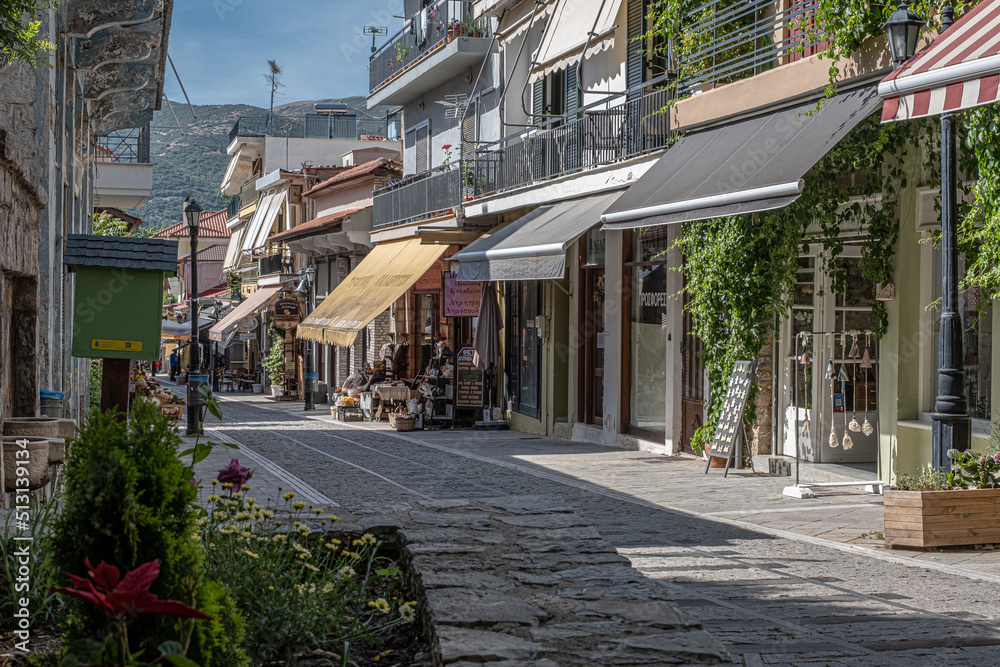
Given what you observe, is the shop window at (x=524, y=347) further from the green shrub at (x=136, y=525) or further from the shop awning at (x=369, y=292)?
the green shrub at (x=136, y=525)

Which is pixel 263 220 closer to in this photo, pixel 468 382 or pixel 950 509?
pixel 468 382

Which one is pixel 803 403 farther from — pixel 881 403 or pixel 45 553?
pixel 45 553

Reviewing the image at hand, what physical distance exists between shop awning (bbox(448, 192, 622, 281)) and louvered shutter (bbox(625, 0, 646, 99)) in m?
1.92

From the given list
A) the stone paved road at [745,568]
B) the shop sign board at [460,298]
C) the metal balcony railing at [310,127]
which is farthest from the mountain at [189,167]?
the stone paved road at [745,568]

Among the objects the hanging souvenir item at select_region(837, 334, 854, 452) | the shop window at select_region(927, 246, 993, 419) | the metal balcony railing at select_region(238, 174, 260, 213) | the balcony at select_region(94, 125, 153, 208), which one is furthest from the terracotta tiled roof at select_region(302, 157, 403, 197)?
the shop window at select_region(927, 246, 993, 419)

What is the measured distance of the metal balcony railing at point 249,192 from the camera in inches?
1939

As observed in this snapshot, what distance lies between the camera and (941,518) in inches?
334

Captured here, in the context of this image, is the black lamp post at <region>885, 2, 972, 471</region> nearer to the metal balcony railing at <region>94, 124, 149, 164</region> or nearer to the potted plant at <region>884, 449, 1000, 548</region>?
the potted plant at <region>884, 449, 1000, 548</region>

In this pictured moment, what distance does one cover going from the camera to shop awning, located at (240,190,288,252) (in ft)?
142

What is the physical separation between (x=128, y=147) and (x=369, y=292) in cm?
596

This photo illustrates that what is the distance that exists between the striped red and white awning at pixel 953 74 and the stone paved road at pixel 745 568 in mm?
3156

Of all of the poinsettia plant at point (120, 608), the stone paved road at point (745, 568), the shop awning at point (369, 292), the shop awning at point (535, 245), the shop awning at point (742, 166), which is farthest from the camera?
the shop awning at point (369, 292)

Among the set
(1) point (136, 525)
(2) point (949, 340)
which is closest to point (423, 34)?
(2) point (949, 340)

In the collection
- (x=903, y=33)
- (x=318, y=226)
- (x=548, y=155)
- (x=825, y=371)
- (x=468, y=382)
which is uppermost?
(x=318, y=226)
